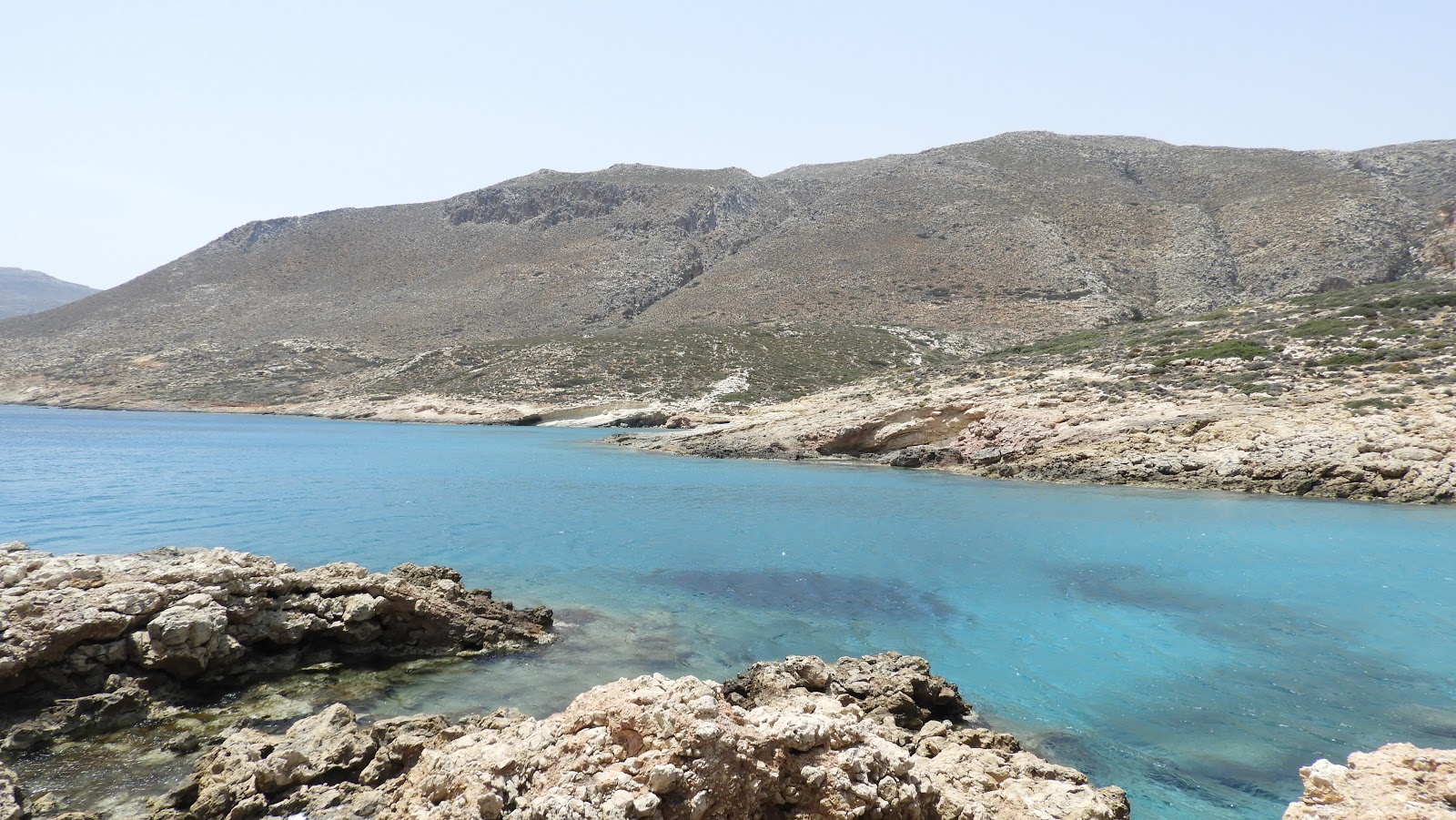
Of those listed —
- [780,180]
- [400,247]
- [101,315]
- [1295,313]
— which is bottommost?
[1295,313]

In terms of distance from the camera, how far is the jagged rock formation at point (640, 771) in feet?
12.1

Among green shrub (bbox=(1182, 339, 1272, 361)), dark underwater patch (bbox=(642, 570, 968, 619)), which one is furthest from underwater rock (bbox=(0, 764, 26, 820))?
green shrub (bbox=(1182, 339, 1272, 361))

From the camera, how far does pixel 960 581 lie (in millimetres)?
12227

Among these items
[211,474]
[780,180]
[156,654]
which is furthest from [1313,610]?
[780,180]

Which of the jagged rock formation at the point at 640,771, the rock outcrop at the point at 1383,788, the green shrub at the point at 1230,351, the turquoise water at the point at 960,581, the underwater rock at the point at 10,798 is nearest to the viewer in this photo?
the rock outcrop at the point at 1383,788

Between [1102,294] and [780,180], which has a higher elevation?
[780,180]

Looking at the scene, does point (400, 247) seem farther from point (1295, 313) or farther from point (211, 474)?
point (1295, 313)

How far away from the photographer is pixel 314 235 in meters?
102

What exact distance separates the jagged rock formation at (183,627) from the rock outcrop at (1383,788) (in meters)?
6.94

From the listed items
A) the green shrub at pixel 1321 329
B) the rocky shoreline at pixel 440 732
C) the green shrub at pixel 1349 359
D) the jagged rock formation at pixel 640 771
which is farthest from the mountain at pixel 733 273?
the jagged rock formation at pixel 640 771

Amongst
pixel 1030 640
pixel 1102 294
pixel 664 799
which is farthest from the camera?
pixel 1102 294

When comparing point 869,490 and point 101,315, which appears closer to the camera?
point 869,490

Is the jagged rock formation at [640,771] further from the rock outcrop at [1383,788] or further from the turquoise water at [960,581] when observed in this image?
the turquoise water at [960,581]

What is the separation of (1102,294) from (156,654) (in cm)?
6662
